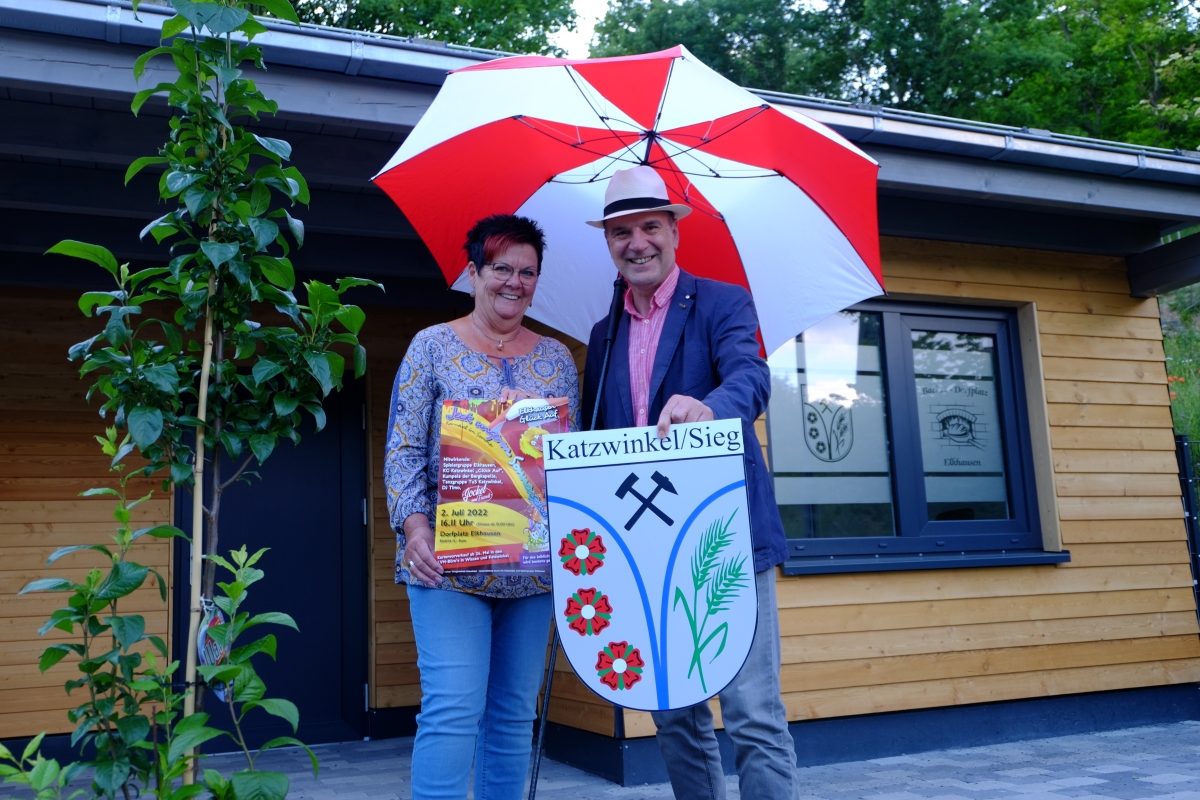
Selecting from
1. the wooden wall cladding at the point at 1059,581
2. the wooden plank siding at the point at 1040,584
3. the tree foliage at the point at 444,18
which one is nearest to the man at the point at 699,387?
the wooden plank siding at the point at 1040,584

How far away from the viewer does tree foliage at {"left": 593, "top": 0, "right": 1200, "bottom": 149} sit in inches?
621

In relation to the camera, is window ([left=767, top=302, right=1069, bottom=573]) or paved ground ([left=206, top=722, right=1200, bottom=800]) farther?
window ([left=767, top=302, right=1069, bottom=573])

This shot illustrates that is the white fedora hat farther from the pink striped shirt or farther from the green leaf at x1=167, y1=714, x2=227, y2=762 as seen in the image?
the green leaf at x1=167, y1=714, x2=227, y2=762

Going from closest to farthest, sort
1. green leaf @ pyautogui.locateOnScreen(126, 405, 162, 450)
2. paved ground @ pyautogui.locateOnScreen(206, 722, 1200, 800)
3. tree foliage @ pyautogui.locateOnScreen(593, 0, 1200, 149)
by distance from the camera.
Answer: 1. green leaf @ pyautogui.locateOnScreen(126, 405, 162, 450)
2. paved ground @ pyautogui.locateOnScreen(206, 722, 1200, 800)
3. tree foliage @ pyautogui.locateOnScreen(593, 0, 1200, 149)

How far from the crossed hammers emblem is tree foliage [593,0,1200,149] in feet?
50.6

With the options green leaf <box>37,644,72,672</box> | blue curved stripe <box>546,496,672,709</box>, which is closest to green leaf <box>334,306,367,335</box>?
blue curved stripe <box>546,496,672,709</box>

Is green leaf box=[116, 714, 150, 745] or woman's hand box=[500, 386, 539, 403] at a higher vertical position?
woman's hand box=[500, 386, 539, 403]

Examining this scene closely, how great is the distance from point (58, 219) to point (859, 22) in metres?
16.2

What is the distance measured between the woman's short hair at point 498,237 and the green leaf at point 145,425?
2.51 ft

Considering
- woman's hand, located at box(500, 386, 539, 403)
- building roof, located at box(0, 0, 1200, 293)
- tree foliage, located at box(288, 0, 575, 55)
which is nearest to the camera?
woman's hand, located at box(500, 386, 539, 403)

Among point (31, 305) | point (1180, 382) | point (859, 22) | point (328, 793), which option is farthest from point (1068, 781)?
point (859, 22)

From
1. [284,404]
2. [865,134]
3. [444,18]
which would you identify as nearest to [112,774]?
[284,404]

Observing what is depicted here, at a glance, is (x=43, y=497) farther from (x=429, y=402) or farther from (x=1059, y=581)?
(x=1059, y=581)

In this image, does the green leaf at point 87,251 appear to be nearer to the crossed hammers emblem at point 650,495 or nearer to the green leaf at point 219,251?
the green leaf at point 219,251
